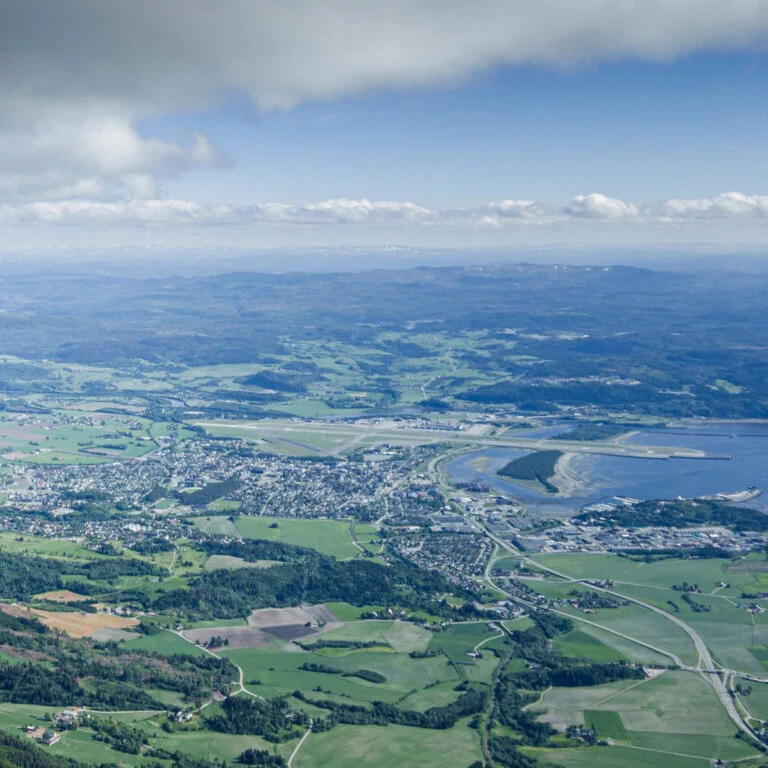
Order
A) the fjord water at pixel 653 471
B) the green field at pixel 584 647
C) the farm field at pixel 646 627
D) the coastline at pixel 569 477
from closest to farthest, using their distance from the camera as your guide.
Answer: the green field at pixel 584 647, the farm field at pixel 646 627, the fjord water at pixel 653 471, the coastline at pixel 569 477

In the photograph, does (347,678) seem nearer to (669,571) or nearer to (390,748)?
(390,748)

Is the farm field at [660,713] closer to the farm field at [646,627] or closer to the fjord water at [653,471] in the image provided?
the farm field at [646,627]

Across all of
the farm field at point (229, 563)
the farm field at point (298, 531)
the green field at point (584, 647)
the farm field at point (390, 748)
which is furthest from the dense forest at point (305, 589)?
the farm field at point (390, 748)

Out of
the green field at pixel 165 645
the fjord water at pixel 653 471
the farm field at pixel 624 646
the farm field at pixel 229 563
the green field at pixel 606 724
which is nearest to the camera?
the green field at pixel 606 724

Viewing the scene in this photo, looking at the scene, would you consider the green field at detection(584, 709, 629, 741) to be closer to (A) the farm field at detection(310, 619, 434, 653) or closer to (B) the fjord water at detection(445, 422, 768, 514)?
(A) the farm field at detection(310, 619, 434, 653)

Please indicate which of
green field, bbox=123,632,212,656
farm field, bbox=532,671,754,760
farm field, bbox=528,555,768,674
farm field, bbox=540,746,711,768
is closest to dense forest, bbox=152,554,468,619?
green field, bbox=123,632,212,656

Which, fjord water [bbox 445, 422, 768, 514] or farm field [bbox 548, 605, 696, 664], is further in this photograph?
fjord water [bbox 445, 422, 768, 514]
